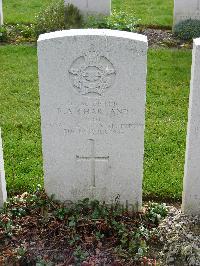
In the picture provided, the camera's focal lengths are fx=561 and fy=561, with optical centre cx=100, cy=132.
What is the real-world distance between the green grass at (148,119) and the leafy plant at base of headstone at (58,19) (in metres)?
0.49

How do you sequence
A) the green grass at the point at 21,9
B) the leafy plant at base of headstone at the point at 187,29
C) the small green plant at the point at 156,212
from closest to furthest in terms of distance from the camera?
the small green plant at the point at 156,212 < the leafy plant at base of headstone at the point at 187,29 < the green grass at the point at 21,9

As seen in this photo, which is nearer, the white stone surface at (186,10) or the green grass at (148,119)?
the green grass at (148,119)

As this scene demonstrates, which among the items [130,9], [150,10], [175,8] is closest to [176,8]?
[175,8]

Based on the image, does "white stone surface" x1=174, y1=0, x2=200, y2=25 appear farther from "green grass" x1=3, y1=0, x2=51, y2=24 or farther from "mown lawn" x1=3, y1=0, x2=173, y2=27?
"green grass" x1=3, y1=0, x2=51, y2=24

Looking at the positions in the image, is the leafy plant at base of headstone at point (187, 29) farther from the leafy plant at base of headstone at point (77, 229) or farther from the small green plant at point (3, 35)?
the leafy plant at base of headstone at point (77, 229)

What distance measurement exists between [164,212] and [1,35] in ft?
20.5

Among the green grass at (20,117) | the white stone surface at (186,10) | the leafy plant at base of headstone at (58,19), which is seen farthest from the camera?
the white stone surface at (186,10)

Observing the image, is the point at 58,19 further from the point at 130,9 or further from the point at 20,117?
the point at 20,117

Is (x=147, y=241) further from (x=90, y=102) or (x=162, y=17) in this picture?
(x=162, y=17)

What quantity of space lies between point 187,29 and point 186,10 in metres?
0.51

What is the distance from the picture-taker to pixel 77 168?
5770 millimetres

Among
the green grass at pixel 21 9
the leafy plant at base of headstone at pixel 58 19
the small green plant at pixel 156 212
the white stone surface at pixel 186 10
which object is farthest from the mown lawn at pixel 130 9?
the small green plant at pixel 156 212

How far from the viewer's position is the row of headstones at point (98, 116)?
17.0 ft

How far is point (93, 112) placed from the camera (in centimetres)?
545
